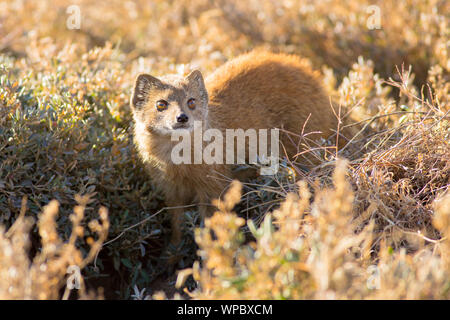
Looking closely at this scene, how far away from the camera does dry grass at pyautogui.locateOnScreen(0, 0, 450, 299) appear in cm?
236

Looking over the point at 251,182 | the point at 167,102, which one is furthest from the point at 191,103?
the point at 251,182

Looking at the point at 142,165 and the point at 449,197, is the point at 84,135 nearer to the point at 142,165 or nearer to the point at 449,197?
the point at 142,165

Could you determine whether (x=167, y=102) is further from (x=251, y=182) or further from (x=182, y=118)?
(x=251, y=182)

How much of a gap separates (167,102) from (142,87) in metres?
0.26

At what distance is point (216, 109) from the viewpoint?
4230 mm

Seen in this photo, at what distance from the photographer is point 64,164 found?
153 inches

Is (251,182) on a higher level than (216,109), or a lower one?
lower

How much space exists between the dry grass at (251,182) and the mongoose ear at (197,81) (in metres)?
0.80

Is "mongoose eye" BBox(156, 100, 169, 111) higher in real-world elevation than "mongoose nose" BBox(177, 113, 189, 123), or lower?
higher

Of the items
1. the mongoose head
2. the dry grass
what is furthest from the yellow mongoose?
the dry grass

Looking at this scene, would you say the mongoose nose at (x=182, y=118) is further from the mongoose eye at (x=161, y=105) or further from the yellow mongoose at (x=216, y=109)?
the mongoose eye at (x=161, y=105)

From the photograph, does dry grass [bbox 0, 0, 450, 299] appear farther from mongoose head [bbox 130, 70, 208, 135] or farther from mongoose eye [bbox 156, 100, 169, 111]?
mongoose eye [bbox 156, 100, 169, 111]
